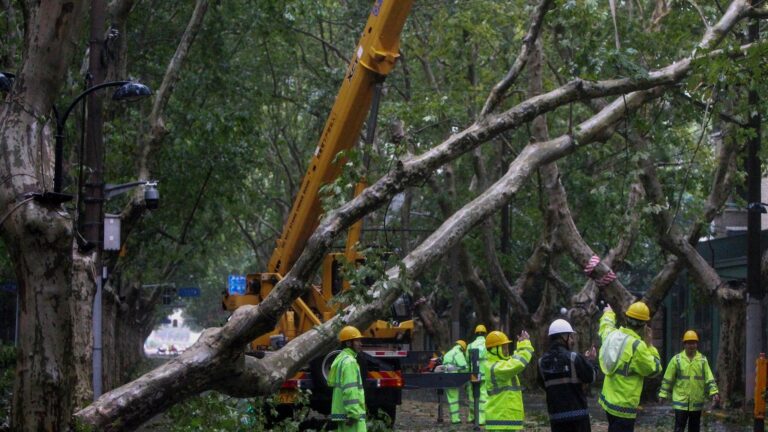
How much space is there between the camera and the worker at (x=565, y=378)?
11.0m

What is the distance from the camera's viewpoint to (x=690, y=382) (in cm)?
1449

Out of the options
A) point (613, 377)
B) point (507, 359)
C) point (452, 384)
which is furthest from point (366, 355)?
point (613, 377)

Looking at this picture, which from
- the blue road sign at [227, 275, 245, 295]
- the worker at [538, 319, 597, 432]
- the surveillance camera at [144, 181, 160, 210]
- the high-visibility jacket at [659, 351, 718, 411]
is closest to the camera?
the worker at [538, 319, 597, 432]

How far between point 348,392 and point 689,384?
4.89 m

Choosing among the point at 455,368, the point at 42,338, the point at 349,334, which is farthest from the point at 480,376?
the point at 42,338

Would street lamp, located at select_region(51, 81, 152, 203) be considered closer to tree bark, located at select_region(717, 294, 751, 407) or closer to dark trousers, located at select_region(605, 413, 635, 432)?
dark trousers, located at select_region(605, 413, 635, 432)

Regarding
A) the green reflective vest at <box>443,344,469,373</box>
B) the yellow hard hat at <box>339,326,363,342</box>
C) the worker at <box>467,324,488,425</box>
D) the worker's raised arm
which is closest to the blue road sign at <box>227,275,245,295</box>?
the green reflective vest at <box>443,344,469,373</box>

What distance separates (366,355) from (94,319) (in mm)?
4041

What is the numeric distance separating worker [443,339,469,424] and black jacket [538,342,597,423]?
8.75m

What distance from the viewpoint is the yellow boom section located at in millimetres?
14922

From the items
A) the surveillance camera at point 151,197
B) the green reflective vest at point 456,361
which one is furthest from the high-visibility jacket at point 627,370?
the green reflective vest at point 456,361

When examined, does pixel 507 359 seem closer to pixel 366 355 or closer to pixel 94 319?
pixel 366 355

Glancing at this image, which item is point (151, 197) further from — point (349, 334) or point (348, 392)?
point (348, 392)

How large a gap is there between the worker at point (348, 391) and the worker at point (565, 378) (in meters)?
1.94
